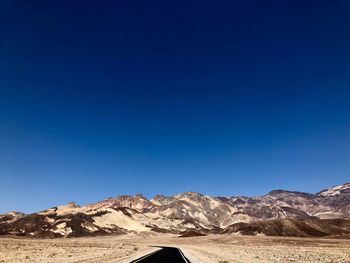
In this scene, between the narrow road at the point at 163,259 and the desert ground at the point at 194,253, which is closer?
the narrow road at the point at 163,259

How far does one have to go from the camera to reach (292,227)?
16638 centimetres

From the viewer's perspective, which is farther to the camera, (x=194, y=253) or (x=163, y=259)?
(x=194, y=253)

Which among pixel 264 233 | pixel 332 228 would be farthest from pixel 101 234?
pixel 332 228

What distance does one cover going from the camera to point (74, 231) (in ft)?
600

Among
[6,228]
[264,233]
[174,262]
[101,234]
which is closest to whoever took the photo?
[174,262]

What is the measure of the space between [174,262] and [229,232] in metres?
153

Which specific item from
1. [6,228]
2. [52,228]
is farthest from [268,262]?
[6,228]

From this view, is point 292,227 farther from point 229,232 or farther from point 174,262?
point 174,262

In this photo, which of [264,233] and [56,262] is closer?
[56,262]

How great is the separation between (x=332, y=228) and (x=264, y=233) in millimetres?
34566

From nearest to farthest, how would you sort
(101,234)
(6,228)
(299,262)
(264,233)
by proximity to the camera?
(299,262) < (264,233) < (101,234) < (6,228)

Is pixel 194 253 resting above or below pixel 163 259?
above

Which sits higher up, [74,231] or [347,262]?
[74,231]

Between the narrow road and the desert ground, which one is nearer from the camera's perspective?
the narrow road
